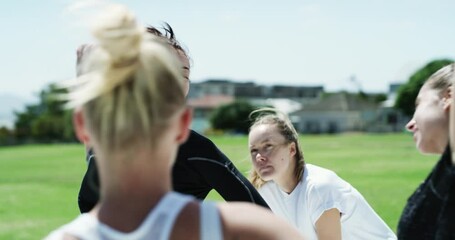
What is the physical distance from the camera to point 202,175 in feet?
9.53

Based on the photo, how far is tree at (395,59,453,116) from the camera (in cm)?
8956

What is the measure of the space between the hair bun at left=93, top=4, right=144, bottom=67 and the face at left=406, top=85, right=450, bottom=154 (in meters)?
1.26

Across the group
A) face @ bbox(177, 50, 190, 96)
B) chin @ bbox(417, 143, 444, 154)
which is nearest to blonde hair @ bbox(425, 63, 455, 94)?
chin @ bbox(417, 143, 444, 154)

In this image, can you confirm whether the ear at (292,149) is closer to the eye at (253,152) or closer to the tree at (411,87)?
the eye at (253,152)

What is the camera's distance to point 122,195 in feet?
5.56

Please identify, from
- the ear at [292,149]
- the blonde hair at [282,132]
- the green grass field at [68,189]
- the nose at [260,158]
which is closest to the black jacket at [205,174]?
the nose at [260,158]

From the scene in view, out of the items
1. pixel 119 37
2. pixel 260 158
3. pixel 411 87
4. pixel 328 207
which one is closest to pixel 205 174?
pixel 119 37

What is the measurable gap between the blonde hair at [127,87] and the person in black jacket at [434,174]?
0.88 m

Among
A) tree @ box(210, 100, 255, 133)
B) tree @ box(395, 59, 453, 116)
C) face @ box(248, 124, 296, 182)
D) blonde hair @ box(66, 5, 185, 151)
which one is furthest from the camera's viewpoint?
tree @ box(210, 100, 255, 133)

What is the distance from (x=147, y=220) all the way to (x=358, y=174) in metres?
22.5

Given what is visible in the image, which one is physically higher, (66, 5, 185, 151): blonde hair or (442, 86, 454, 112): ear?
(66, 5, 185, 151): blonde hair

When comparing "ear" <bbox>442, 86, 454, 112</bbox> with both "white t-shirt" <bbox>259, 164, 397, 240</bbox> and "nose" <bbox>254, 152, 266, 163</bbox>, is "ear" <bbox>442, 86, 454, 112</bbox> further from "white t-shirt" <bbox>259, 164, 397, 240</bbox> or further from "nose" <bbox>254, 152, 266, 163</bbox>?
"nose" <bbox>254, 152, 266, 163</bbox>

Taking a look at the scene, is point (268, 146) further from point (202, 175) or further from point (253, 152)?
point (202, 175)

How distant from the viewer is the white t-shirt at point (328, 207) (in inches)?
164
